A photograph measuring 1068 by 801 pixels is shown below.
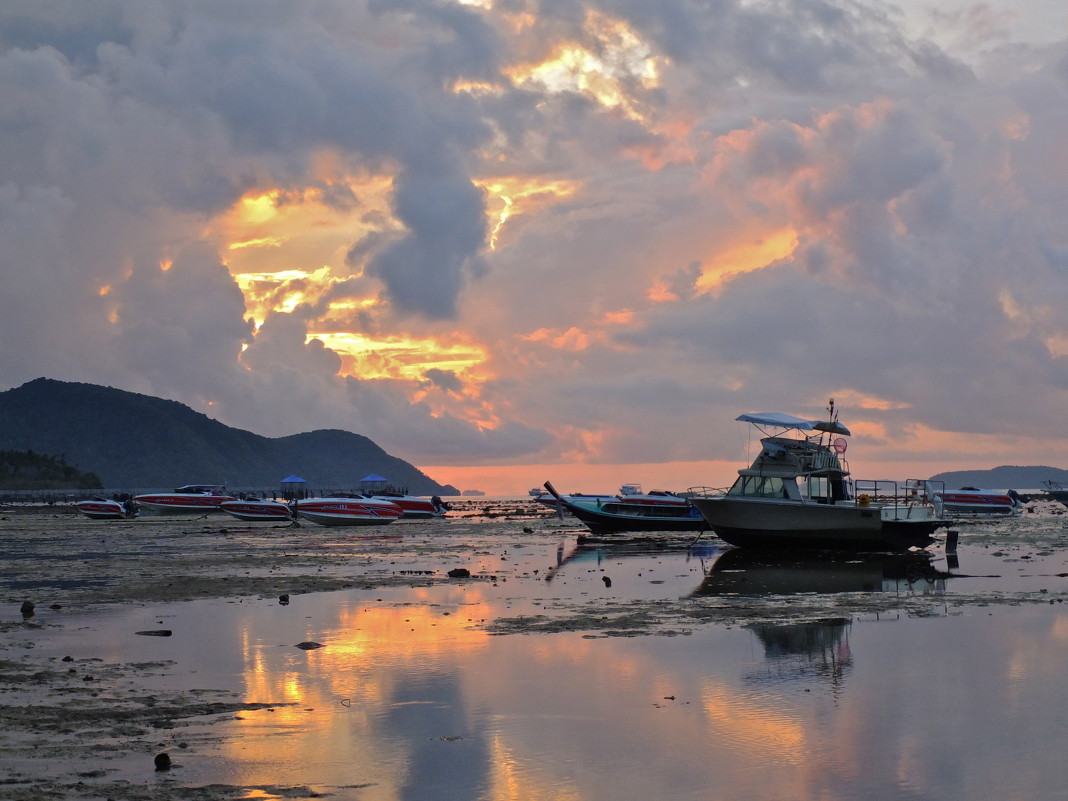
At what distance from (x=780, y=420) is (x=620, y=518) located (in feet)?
84.1

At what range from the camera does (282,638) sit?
24641mm

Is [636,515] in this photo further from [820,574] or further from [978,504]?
[978,504]

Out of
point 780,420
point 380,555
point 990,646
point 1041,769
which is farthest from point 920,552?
point 1041,769

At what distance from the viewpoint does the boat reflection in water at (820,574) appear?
34.8 metres

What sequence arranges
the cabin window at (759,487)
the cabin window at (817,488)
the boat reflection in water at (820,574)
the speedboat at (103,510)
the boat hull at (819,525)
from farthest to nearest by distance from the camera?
the speedboat at (103,510) → the cabin window at (817,488) → the cabin window at (759,487) → the boat hull at (819,525) → the boat reflection in water at (820,574)

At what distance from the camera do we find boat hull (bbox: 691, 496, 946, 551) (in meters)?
48.6

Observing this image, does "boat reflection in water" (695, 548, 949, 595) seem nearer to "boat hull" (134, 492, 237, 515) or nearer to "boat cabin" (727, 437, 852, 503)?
"boat cabin" (727, 437, 852, 503)

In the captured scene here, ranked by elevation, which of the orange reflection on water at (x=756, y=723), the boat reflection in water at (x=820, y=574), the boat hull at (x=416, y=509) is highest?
the boat hull at (x=416, y=509)

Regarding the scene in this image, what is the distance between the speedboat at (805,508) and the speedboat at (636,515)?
76.6 feet

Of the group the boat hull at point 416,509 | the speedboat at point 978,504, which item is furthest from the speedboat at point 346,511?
the speedboat at point 978,504

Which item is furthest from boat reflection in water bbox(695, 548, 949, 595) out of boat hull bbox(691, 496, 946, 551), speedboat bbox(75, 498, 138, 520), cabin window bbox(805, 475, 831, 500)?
speedboat bbox(75, 498, 138, 520)

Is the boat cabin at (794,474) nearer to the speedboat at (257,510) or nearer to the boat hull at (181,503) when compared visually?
the speedboat at (257,510)

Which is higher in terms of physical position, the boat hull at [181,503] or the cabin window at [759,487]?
the cabin window at [759,487]

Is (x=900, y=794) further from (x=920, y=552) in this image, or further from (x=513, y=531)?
(x=513, y=531)
